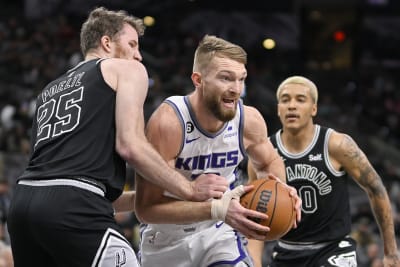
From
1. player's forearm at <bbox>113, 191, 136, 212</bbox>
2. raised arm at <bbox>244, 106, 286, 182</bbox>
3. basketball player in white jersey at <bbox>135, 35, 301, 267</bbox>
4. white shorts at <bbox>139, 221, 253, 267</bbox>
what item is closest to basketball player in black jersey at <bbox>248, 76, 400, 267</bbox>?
raised arm at <bbox>244, 106, 286, 182</bbox>

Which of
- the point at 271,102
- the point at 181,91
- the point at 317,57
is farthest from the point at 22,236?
the point at 317,57

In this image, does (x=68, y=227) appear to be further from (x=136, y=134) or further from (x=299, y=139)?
(x=299, y=139)

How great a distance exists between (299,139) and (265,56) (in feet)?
60.6

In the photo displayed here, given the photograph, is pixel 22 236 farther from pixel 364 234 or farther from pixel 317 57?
pixel 317 57

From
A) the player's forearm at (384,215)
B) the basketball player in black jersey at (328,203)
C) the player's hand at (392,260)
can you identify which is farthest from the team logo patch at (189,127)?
the player's hand at (392,260)

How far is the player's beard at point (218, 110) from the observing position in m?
4.84

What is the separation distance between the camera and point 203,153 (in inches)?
198

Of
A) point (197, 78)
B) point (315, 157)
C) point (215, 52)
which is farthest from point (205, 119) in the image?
point (315, 157)

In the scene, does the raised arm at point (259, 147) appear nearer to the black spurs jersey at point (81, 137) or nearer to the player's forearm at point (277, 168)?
the player's forearm at point (277, 168)

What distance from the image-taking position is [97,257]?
4.15 meters

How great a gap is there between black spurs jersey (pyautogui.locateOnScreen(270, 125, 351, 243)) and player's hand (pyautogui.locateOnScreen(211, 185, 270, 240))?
1816 millimetres

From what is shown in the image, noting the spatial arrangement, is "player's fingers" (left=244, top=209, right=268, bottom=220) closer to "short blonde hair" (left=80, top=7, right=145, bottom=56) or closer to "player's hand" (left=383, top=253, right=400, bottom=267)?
"short blonde hair" (left=80, top=7, right=145, bottom=56)

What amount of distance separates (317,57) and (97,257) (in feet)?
82.2

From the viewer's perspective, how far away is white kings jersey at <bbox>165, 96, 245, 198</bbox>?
16.4ft
